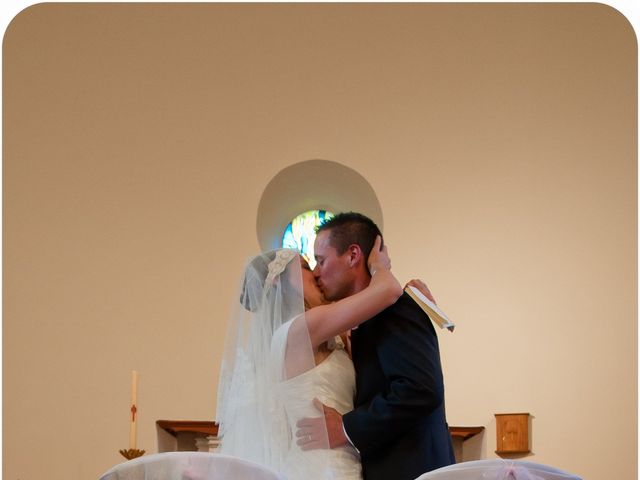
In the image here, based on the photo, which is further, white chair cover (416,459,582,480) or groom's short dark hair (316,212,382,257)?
groom's short dark hair (316,212,382,257)

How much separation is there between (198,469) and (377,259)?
4.14 feet

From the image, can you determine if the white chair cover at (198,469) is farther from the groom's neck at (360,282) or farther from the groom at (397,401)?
the groom's neck at (360,282)

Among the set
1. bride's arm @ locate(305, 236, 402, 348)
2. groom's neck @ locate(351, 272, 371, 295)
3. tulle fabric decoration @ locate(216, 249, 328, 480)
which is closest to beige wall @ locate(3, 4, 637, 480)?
tulle fabric decoration @ locate(216, 249, 328, 480)

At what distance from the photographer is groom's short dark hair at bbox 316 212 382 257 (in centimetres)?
397

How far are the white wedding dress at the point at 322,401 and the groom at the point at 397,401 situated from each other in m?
0.04

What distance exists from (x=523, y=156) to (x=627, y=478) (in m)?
2.43

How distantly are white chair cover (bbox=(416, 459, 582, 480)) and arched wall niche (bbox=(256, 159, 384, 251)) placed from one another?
4.88 metres

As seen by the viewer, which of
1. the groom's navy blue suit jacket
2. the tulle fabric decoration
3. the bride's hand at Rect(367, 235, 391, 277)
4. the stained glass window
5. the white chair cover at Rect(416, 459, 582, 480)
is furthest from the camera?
the stained glass window

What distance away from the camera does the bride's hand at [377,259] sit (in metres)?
3.90

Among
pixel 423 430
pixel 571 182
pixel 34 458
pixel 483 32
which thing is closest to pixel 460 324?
pixel 571 182

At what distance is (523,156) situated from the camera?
7934 millimetres

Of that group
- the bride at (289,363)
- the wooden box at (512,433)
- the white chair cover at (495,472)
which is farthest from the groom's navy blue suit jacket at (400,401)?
the wooden box at (512,433)

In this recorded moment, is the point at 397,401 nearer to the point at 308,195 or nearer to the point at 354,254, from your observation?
the point at 354,254

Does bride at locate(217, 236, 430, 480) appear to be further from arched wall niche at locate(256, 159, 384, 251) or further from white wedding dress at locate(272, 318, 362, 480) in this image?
arched wall niche at locate(256, 159, 384, 251)
